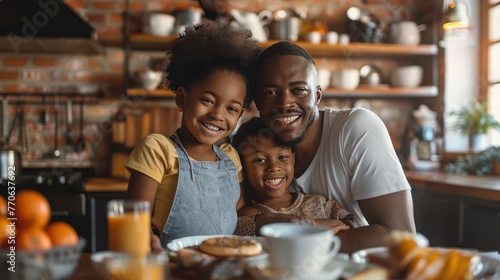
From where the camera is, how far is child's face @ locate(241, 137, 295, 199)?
1.53 metres

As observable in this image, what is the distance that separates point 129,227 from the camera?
86 cm

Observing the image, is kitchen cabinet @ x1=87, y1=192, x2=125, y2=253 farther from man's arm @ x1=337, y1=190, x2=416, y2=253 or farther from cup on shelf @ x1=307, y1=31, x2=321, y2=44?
man's arm @ x1=337, y1=190, x2=416, y2=253

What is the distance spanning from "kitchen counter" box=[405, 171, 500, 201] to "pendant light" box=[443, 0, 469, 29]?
86cm

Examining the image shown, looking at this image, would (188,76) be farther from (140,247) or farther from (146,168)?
(140,247)

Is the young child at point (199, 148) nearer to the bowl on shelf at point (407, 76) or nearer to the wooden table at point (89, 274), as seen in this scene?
the wooden table at point (89, 274)

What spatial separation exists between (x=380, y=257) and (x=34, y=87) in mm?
3036

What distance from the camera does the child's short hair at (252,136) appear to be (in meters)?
1.56

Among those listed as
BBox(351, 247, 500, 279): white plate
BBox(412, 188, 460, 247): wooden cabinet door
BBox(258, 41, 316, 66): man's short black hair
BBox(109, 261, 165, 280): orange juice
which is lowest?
BBox(412, 188, 460, 247): wooden cabinet door

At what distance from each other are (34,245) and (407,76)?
3.26 m

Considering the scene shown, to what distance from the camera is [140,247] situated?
874 mm

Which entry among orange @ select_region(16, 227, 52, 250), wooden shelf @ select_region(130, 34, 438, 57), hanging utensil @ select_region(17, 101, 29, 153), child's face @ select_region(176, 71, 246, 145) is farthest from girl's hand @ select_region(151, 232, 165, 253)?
hanging utensil @ select_region(17, 101, 29, 153)

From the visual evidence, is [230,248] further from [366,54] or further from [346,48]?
[366,54]

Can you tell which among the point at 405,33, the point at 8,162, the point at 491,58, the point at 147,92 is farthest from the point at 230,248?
the point at 491,58

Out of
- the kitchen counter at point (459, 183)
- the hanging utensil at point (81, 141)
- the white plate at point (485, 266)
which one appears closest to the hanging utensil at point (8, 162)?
the hanging utensil at point (81, 141)
